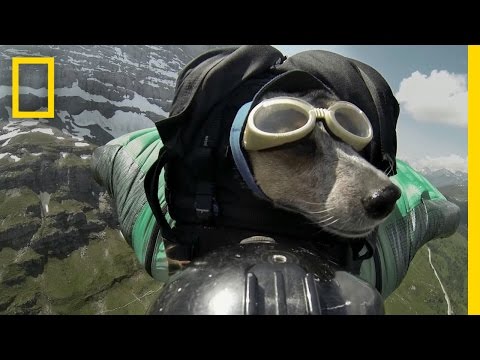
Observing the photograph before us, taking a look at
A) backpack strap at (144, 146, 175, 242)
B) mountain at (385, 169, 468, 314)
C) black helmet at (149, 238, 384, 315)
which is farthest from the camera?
mountain at (385, 169, 468, 314)

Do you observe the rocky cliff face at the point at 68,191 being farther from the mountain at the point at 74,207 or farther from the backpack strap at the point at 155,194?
the backpack strap at the point at 155,194

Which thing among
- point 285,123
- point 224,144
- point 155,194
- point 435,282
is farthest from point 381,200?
point 435,282

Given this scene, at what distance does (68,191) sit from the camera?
55.0 meters

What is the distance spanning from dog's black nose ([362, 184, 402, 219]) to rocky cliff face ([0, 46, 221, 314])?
1732 inches

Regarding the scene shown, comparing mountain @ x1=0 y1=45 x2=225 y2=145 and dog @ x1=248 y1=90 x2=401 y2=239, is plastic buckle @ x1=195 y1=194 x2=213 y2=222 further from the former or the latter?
mountain @ x1=0 y1=45 x2=225 y2=145

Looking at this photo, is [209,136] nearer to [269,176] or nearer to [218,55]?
[269,176]

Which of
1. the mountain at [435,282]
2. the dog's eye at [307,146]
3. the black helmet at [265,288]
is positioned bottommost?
the mountain at [435,282]

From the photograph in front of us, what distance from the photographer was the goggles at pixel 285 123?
114 centimetres

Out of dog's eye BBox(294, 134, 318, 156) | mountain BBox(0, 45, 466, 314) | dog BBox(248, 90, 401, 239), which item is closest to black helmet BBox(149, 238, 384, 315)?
dog BBox(248, 90, 401, 239)

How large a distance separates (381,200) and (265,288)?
0.42 meters

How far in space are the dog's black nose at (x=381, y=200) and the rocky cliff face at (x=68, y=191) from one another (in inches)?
1732

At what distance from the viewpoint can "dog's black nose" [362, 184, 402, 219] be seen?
42.9 inches

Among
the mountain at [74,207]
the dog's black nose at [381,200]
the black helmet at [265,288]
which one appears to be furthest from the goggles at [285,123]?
the mountain at [74,207]

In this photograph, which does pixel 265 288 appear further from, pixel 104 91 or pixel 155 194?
pixel 104 91
